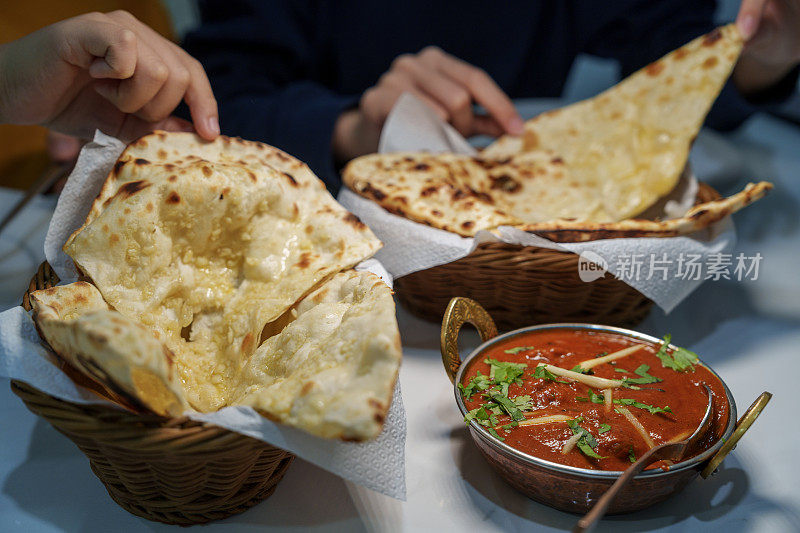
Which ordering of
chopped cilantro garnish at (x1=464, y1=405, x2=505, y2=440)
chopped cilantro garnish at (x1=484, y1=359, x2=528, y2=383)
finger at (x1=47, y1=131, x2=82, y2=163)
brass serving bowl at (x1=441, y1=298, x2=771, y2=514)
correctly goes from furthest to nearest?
finger at (x1=47, y1=131, x2=82, y2=163) < chopped cilantro garnish at (x1=484, y1=359, x2=528, y2=383) < chopped cilantro garnish at (x1=464, y1=405, x2=505, y2=440) < brass serving bowl at (x1=441, y1=298, x2=771, y2=514)

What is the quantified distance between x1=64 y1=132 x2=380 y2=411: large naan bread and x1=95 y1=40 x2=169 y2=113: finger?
88 millimetres

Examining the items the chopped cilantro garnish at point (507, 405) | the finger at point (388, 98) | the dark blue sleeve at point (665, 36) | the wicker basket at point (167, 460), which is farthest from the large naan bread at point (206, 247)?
the dark blue sleeve at point (665, 36)

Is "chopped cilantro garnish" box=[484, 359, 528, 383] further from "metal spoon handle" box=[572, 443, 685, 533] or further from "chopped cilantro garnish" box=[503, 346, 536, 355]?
"metal spoon handle" box=[572, 443, 685, 533]

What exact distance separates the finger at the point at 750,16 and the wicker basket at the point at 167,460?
177cm

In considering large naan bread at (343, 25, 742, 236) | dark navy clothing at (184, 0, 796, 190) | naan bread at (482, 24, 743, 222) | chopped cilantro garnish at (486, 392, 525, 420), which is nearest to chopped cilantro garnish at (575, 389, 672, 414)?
chopped cilantro garnish at (486, 392, 525, 420)

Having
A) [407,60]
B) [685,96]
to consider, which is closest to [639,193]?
[685,96]

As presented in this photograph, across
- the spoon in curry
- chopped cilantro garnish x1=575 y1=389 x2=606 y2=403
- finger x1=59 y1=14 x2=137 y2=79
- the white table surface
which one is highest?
finger x1=59 y1=14 x2=137 y2=79

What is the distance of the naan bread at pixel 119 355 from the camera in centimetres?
80

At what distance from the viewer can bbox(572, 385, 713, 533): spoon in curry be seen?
831 millimetres

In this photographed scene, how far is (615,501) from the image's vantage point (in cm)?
98

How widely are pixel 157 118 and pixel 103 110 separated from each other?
128mm

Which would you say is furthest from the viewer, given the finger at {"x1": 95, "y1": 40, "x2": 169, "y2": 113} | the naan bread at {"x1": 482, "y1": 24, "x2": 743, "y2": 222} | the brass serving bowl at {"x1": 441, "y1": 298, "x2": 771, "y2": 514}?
the naan bread at {"x1": 482, "y1": 24, "x2": 743, "y2": 222}

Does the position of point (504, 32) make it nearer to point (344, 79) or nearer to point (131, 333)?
point (344, 79)

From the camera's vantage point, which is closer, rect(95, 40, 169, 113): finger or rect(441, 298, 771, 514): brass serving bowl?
rect(441, 298, 771, 514): brass serving bowl
